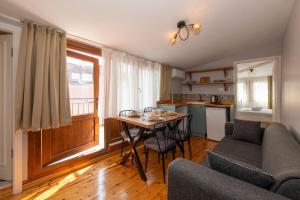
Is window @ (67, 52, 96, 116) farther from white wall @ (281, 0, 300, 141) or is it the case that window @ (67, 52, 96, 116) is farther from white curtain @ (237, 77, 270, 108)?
white curtain @ (237, 77, 270, 108)

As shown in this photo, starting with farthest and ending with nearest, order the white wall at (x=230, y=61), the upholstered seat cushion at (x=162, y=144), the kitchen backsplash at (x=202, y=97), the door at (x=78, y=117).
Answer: the kitchen backsplash at (x=202, y=97)
the white wall at (x=230, y=61)
the door at (x=78, y=117)
the upholstered seat cushion at (x=162, y=144)

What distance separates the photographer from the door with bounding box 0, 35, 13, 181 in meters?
1.91

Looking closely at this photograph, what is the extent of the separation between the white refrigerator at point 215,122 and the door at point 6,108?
3.87m

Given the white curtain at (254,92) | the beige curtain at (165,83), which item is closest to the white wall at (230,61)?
the beige curtain at (165,83)

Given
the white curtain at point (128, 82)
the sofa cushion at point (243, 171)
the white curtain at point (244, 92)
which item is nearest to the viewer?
the sofa cushion at point (243, 171)

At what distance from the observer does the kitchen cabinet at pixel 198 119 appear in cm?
402

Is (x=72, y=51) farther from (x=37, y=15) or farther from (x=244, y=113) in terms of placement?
(x=244, y=113)

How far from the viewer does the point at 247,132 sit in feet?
7.80

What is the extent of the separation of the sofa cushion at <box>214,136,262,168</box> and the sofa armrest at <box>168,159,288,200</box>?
102cm

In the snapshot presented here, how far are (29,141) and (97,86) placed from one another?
52.0 inches

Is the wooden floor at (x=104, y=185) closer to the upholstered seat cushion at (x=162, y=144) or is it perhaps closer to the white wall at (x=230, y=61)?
the upholstered seat cushion at (x=162, y=144)

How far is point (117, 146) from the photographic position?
3096 millimetres

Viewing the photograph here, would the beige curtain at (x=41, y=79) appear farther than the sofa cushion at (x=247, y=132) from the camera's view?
No

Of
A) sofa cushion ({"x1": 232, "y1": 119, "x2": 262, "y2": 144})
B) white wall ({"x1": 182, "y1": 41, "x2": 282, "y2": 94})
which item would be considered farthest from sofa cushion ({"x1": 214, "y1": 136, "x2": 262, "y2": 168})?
white wall ({"x1": 182, "y1": 41, "x2": 282, "y2": 94})
